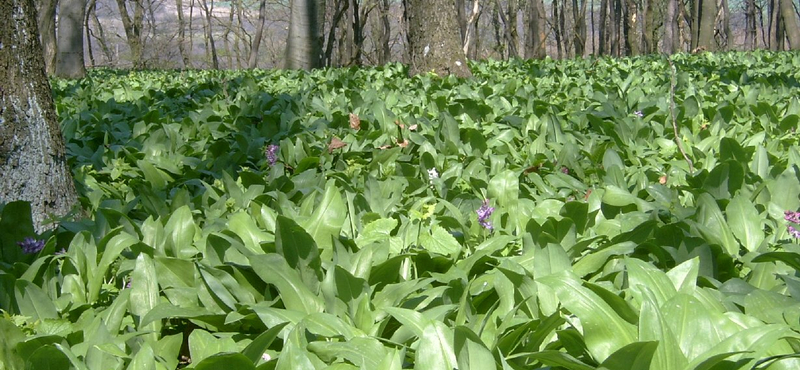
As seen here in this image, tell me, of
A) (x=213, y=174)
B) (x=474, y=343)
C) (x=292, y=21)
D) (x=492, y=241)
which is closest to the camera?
(x=474, y=343)

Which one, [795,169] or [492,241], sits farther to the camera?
[795,169]

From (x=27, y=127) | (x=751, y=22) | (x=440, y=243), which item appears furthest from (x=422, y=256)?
(x=751, y=22)

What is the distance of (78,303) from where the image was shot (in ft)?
6.59

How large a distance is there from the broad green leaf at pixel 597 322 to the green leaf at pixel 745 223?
904 mm

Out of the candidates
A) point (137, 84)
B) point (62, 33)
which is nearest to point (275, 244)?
point (137, 84)

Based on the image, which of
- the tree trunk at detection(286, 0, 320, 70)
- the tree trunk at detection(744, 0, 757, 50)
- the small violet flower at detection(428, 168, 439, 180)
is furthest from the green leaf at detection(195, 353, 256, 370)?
the tree trunk at detection(744, 0, 757, 50)

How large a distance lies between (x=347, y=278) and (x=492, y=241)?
1.87 feet

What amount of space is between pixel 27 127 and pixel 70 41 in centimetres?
1247

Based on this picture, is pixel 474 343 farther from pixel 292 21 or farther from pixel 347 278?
pixel 292 21

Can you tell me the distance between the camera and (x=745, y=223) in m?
2.21

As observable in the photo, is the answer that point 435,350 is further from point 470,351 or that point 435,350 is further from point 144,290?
point 144,290

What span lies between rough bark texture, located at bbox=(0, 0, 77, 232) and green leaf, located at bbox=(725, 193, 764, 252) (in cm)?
247

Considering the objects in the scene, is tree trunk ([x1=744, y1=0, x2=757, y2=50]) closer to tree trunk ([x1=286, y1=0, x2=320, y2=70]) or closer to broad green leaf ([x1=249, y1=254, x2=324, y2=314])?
tree trunk ([x1=286, y1=0, x2=320, y2=70])

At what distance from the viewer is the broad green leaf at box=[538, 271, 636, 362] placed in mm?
1434
